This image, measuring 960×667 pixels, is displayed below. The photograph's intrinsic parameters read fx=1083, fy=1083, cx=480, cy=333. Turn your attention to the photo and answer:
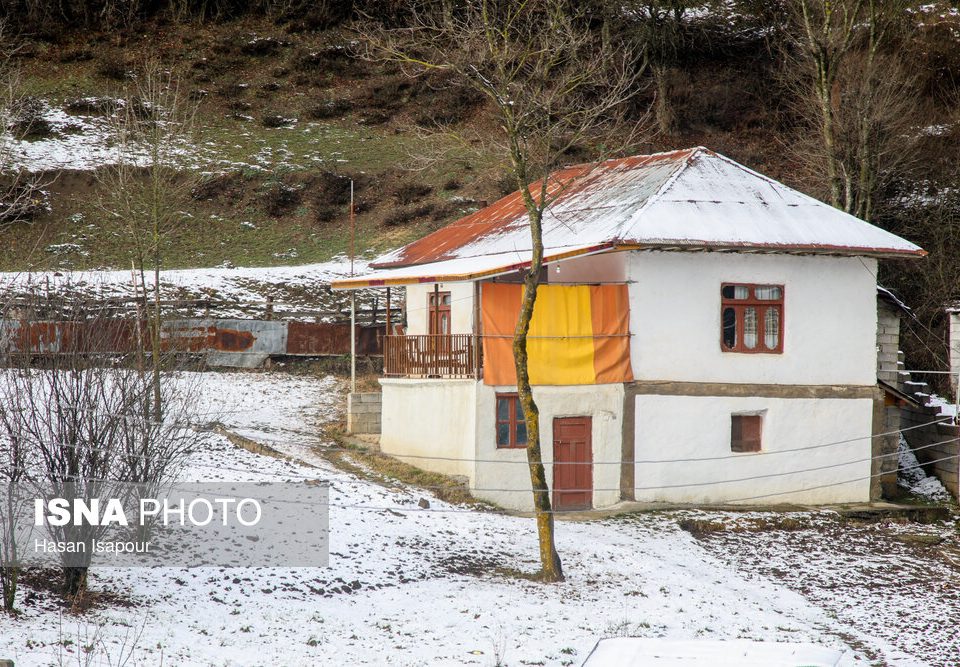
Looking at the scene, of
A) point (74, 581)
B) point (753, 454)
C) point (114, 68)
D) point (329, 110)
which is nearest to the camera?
point (74, 581)

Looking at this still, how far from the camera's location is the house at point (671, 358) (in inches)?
837

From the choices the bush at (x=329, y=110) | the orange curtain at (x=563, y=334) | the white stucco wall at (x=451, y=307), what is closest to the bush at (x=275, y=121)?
the bush at (x=329, y=110)

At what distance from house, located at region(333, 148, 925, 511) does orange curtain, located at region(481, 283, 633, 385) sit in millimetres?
31

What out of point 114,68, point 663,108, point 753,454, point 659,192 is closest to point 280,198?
point 114,68

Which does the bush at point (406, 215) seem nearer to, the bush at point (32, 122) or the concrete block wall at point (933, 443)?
the bush at point (32, 122)

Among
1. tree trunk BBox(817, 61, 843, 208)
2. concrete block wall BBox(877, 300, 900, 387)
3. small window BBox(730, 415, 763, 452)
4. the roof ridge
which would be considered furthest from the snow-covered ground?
tree trunk BBox(817, 61, 843, 208)

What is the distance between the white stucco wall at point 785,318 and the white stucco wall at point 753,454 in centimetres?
57

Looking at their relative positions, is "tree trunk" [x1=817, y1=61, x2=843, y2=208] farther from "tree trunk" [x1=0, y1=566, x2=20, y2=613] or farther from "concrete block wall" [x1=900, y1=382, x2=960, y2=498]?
"tree trunk" [x1=0, y1=566, x2=20, y2=613]

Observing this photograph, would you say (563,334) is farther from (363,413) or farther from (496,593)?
(496,593)

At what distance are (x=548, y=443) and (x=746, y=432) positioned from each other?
440 cm

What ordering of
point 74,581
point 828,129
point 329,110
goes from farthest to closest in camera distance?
1. point 329,110
2. point 828,129
3. point 74,581

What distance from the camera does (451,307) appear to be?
2502 centimetres

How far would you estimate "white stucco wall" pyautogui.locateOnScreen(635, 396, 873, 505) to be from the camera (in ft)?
71.5

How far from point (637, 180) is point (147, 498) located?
47.4 ft
